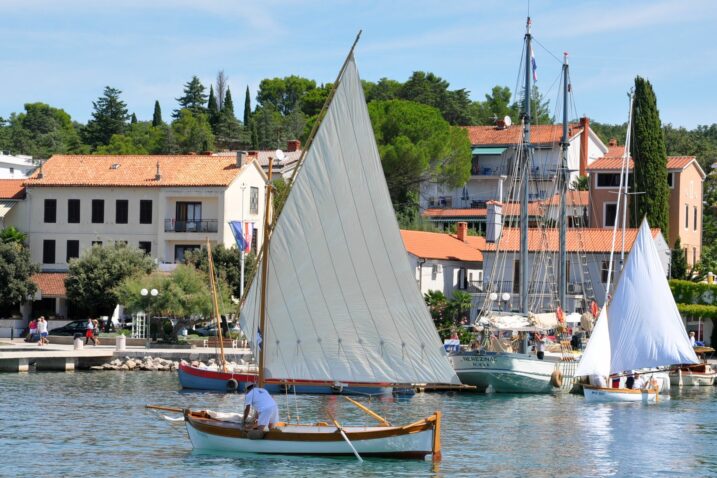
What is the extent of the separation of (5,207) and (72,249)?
5648mm

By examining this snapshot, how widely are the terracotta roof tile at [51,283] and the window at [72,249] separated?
1.63 metres

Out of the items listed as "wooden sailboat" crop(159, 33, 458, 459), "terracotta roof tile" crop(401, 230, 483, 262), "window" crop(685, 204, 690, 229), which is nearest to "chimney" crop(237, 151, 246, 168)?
"terracotta roof tile" crop(401, 230, 483, 262)

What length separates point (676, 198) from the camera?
8400cm

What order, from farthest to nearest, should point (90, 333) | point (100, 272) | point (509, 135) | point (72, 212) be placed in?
point (509, 135) → point (72, 212) → point (100, 272) → point (90, 333)

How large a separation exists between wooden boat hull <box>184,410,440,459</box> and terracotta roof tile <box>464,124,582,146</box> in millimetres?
74925

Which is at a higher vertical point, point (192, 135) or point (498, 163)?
point (192, 135)

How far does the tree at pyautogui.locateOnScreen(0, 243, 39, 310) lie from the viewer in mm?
74438

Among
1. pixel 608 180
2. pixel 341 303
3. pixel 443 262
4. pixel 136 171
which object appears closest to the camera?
pixel 341 303

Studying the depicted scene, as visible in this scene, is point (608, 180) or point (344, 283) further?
point (608, 180)

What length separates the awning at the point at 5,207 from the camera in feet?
269

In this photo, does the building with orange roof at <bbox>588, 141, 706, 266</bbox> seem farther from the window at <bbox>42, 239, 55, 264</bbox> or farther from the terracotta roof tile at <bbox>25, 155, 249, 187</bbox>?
the window at <bbox>42, 239, 55, 264</bbox>

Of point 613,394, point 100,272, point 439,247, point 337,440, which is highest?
point 439,247

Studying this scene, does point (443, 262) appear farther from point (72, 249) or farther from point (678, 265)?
point (72, 249)

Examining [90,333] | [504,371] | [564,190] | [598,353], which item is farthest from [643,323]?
[90,333]
